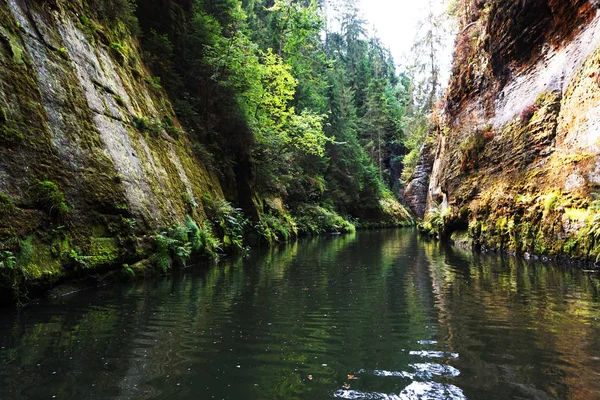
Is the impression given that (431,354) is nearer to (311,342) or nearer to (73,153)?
(311,342)

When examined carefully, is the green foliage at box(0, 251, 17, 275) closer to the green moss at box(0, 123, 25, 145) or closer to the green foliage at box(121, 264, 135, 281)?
the green moss at box(0, 123, 25, 145)

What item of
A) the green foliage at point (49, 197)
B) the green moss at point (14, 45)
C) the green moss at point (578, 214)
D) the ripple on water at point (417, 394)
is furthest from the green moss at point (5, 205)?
the green moss at point (578, 214)

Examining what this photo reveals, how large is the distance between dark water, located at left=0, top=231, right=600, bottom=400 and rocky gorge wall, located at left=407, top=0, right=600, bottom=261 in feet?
11.8

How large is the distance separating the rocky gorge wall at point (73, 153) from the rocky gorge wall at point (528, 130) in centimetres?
1054

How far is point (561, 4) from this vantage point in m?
12.4

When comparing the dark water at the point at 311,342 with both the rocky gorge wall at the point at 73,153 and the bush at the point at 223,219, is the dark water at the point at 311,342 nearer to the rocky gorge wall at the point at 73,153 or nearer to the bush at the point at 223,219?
the rocky gorge wall at the point at 73,153

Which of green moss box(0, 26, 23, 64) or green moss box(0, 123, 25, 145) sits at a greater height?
green moss box(0, 26, 23, 64)

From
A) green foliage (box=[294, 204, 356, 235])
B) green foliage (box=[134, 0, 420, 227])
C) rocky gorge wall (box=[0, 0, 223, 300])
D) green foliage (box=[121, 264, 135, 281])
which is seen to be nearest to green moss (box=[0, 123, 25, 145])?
rocky gorge wall (box=[0, 0, 223, 300])

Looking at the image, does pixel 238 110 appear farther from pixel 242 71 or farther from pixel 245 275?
pixel 245 275

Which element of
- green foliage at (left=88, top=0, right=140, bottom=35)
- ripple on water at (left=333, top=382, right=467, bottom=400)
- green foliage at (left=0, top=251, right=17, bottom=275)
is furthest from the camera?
green foliage at (left=88, top=0, right=140, bottom=35)

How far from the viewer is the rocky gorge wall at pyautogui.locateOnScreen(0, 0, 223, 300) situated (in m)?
6.34

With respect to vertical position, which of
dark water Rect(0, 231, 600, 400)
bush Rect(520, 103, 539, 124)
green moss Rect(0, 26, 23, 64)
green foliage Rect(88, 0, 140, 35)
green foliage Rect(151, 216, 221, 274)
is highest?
green foliage Rect(88, 0, 140, 35)

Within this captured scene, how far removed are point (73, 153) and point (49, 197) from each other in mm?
1442

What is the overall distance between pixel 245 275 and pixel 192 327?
444 centimetres
